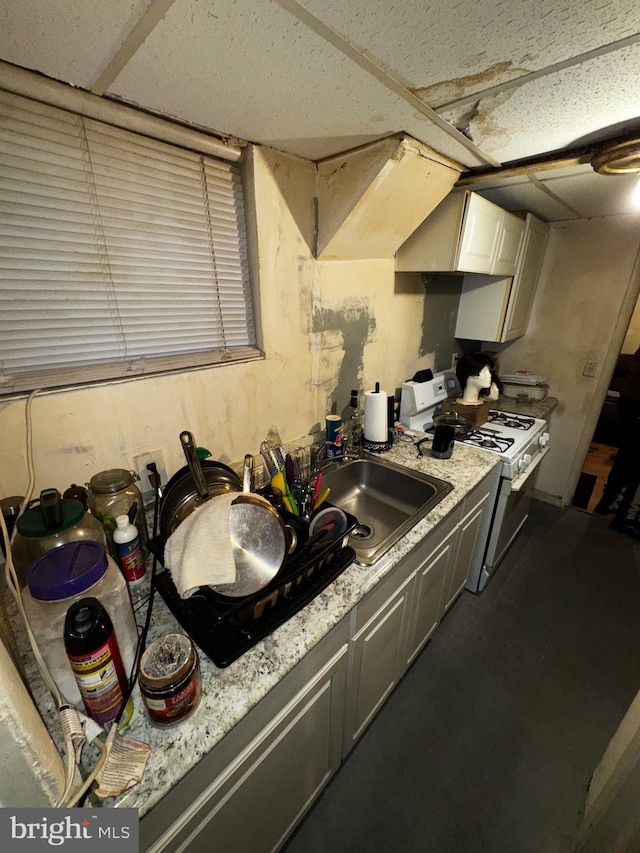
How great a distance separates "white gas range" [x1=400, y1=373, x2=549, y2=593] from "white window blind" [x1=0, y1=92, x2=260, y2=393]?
47.1 inches

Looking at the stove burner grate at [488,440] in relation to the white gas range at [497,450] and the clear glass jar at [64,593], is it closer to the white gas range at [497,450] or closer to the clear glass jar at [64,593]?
the white gas range at [497,450]

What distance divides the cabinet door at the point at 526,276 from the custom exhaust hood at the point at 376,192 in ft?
3.36

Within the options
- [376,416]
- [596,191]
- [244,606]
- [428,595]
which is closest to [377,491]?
[376,416]

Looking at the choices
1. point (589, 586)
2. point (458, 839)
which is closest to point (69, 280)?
point (458, 839)

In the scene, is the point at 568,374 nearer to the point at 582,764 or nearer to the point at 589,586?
the point at 589,586

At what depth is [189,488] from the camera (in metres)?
0.89

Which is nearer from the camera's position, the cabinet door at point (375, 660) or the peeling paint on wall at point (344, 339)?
the cabinet door at point (375, 660)

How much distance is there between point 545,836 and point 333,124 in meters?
2.32

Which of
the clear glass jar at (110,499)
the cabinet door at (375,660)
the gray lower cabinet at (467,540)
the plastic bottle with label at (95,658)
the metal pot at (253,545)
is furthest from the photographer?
the gray lower cabinet at (467,540)

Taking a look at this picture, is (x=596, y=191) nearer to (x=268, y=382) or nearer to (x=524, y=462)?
(x=524, y=462)

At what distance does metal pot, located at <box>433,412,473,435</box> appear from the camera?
71.8 inches

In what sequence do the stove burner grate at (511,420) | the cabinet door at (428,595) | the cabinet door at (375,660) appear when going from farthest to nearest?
the stove burner grate at (511,420)
the cabinet door at (428,595)
the cabinet door at (375,660)

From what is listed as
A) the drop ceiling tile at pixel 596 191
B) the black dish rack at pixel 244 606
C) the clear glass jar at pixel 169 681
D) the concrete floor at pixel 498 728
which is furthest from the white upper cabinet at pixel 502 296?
the clear glass jar at pixel 169 681

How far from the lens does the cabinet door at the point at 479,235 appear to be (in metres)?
1.57
